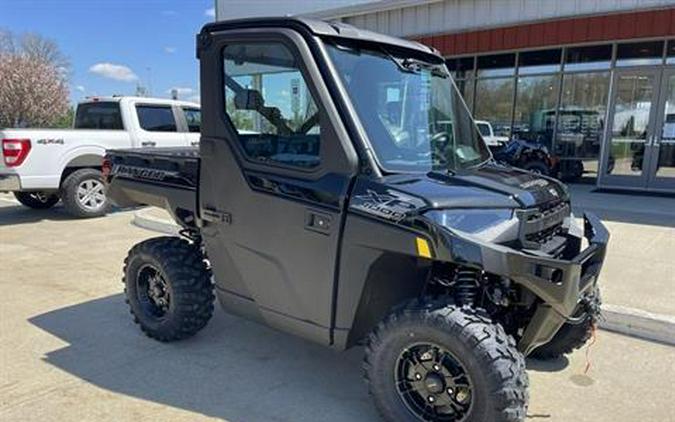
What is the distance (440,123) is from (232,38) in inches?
58.3

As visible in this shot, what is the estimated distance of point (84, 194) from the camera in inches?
360

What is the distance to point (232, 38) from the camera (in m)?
3.43

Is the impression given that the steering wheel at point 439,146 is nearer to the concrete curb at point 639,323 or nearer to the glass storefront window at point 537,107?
the concrete curb at point 639,323

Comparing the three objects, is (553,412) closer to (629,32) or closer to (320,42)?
(320,42)

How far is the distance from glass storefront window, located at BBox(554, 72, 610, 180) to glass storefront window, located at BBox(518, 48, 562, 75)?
49 cm

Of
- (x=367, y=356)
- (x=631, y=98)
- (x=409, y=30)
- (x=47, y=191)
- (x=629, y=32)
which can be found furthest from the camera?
(x=409, y=30)

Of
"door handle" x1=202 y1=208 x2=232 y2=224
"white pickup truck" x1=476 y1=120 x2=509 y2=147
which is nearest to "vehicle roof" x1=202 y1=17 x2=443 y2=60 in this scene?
"door handle" x1=202 y1=208 x2=232 y2=224

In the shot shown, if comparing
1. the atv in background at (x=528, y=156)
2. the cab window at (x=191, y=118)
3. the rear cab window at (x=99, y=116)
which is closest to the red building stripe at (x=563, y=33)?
the atv in background at (x=528, y=156)

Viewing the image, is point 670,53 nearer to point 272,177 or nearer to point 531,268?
point 531,268

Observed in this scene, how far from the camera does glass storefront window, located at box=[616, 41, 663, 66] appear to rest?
11.7 m

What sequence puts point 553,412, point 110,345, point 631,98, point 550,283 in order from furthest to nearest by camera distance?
point 631,98 < point 110,345 < point 553,412 < point 550,283

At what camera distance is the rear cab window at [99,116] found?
9500mm

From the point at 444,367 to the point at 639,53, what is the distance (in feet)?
38.7

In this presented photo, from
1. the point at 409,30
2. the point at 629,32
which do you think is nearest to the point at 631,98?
the point at 629,32
